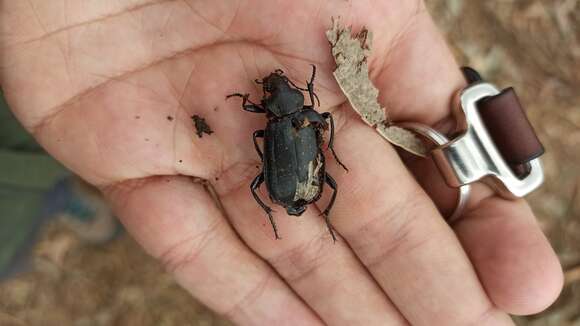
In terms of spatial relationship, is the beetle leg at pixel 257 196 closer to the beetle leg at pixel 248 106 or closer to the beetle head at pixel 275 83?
the beetle leg at pixel 248 106

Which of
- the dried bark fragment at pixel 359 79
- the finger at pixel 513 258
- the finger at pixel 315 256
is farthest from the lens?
the finger at pixel 315 256

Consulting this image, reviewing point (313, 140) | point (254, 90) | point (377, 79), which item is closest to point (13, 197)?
point (254, 90)

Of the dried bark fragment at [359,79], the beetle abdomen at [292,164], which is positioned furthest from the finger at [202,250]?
the dried bark fragment at [359,79]

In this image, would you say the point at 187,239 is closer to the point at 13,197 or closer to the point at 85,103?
the point at 85,103

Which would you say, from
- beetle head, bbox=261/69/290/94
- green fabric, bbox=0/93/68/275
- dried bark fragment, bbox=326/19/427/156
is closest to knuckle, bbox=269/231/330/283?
dried bark fragment, bbox=326/19/427/156

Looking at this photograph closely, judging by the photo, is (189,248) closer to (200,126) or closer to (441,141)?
(200,126)
